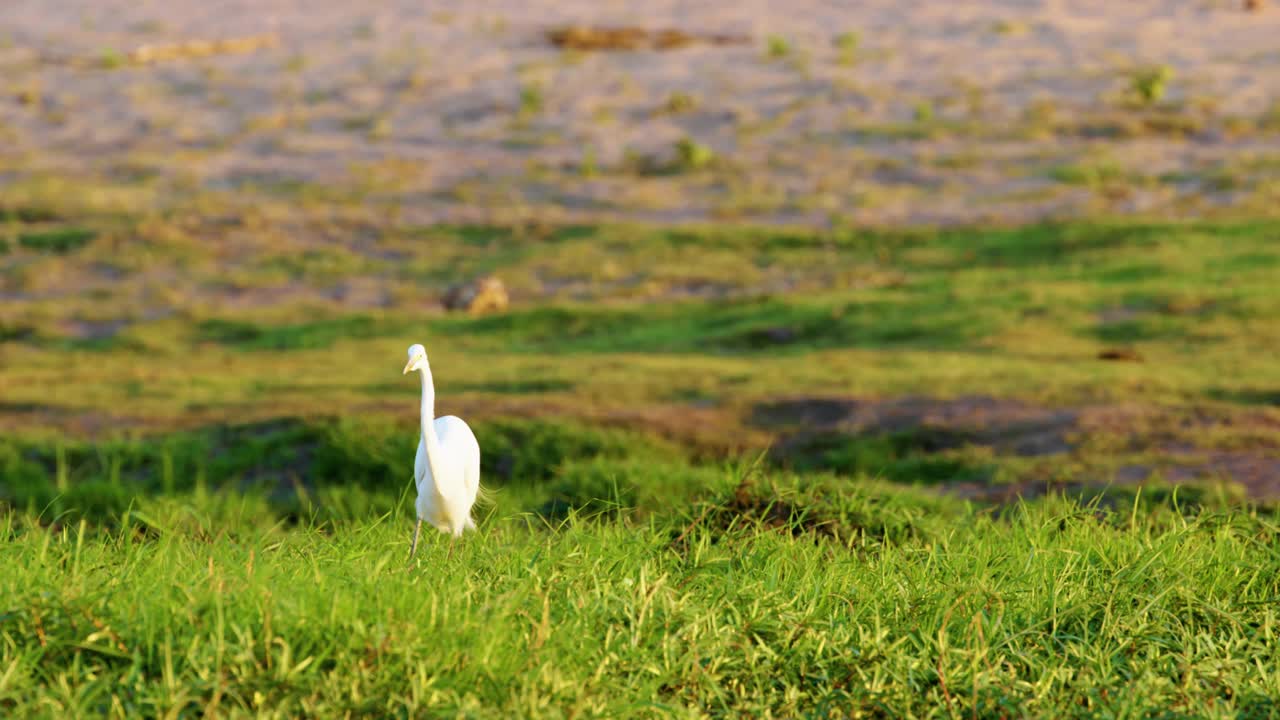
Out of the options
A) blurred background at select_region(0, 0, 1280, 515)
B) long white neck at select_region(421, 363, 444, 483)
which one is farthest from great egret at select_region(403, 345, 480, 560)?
blurred background at select_region(0, 0, 1280, 515)

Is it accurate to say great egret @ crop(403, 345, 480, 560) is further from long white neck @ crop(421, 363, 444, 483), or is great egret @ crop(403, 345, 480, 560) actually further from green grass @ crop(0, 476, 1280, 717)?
green grass @ crop(0, 476, 1280, 717)

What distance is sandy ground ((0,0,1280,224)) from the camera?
29203 mm

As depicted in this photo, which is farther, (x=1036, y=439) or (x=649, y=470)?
(x=1036, y=439)

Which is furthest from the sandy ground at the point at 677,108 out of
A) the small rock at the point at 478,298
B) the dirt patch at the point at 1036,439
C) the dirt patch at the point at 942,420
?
the dirt patch at the point at 1036,439

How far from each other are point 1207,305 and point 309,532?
44.9 feet

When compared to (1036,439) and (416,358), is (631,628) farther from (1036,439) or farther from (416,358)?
(1036,439)

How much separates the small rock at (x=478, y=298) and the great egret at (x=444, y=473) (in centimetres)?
1543

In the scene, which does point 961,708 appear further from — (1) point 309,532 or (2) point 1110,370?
(2) point 1110,370

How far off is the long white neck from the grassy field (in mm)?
294

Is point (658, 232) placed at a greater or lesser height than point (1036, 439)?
lesser

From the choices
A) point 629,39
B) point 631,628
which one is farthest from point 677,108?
point 631,628

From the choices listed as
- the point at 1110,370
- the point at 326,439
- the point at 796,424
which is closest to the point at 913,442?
the point at 796,424

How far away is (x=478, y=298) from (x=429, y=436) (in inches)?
630

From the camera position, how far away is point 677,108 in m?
34.2
